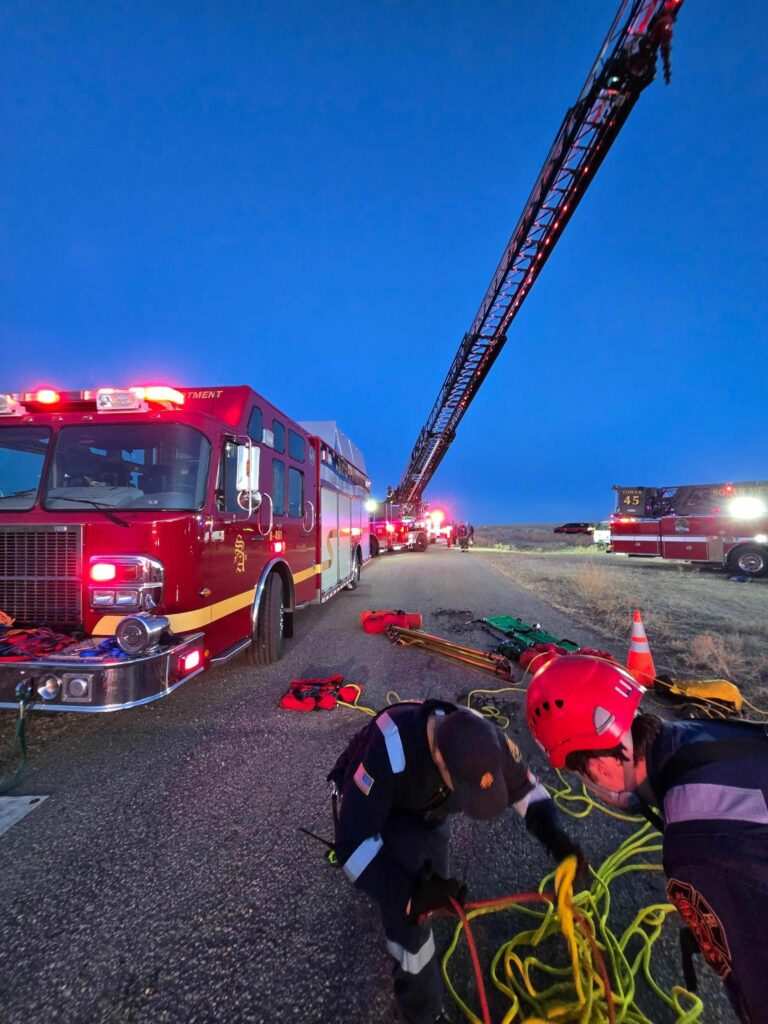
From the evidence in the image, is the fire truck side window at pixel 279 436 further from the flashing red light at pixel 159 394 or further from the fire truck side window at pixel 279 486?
the flashing red light at pixel 159 394

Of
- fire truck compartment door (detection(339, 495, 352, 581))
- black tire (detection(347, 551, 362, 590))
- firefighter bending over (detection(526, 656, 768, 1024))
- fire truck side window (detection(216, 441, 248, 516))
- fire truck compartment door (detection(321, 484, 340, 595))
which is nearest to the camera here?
firefighter bending over (detection(526, 656, 768, 1024))

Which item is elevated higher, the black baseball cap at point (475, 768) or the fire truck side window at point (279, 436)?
the fire truck side window at point (279, 436)

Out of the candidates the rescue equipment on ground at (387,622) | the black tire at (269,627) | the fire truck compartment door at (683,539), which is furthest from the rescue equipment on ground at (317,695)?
the fire truck compartment door at (683,539)

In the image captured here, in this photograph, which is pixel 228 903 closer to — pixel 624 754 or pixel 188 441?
pixel 624 754

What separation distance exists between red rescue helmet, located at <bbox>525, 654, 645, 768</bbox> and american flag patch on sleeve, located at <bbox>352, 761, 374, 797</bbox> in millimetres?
564

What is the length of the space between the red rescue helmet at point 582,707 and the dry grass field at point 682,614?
12.8ft

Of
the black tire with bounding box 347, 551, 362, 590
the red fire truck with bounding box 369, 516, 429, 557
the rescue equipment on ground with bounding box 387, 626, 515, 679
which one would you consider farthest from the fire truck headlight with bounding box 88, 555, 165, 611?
the red fire truck with bounding box 369, 516, 429, 557

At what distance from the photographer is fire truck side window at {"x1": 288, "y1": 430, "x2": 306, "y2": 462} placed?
5.89 metres

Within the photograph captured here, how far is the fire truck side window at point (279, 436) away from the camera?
5328 millimetres

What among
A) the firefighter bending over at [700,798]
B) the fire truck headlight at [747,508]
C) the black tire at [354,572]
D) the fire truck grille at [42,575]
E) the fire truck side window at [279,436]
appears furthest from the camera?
the fire truck headlight at [747,508]

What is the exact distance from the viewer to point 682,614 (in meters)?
7.79

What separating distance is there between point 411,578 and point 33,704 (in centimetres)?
1089

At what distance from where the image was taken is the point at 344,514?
30.4ft

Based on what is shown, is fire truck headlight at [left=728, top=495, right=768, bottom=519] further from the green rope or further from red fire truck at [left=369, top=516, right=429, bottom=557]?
the green rope
